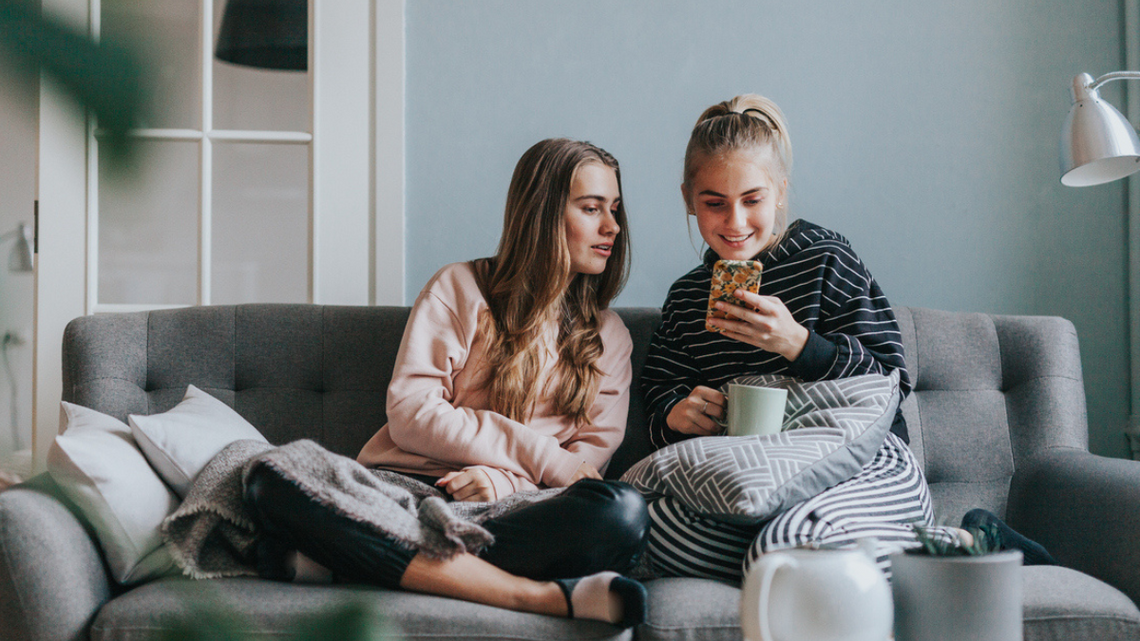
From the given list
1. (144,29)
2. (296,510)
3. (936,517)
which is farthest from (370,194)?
(144,29)

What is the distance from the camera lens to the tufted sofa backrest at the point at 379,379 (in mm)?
1530

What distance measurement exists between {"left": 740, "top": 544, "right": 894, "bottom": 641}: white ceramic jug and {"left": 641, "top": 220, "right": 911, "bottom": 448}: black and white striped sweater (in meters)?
0.61

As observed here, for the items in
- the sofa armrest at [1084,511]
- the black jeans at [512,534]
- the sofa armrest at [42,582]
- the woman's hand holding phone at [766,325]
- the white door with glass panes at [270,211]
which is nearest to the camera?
the sofa armrest at [42,582]

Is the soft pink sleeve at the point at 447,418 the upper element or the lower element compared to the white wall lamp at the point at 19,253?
lower

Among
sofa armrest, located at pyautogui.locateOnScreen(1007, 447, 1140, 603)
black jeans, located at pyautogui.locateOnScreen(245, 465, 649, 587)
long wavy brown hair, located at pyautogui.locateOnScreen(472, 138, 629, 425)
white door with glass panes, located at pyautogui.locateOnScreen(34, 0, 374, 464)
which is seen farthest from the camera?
white door with glass panes, located at pyautogui.locateOnScreen(34, 0, 374, 464)

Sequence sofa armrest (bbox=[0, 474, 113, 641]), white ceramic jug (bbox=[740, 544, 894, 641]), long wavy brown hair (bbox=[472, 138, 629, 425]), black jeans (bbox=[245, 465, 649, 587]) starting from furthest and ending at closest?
long wavy brown hair (bbox=[472, 138, 629, 425]) → black jeans (bbox=[245, 465, 649, 587]) → sofa armrest (bbox=[0, 474, 113, 641]) → white ceramic jug (bbox=[740, 544, 894, 641])

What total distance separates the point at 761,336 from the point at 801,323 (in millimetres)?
124

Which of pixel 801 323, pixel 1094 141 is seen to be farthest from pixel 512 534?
pixel 1094 141

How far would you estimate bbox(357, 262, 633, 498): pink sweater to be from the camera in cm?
137

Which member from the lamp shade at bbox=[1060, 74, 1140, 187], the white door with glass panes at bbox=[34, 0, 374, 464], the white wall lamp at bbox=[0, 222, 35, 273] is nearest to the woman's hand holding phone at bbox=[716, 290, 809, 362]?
the lamp shade at bbox=[1060, 74, 1140, 187]

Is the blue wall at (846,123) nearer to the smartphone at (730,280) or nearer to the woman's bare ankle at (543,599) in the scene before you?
the smartphone at (730,280)

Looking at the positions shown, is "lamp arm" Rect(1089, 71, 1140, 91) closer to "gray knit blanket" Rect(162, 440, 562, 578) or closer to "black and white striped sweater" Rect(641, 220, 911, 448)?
"black and white striped sweater" Rect(641, 220, 911, 448)

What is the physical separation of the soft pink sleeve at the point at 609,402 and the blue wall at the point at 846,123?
31 centimetres

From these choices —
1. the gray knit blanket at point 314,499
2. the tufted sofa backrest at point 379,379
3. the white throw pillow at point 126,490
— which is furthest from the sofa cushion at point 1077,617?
the white throw pillow at point 126,490
